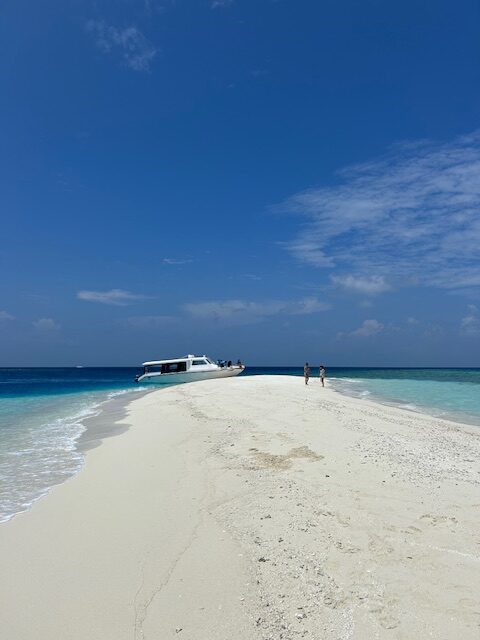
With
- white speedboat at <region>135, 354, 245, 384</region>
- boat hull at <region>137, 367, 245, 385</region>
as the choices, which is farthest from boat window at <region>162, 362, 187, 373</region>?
boat hull at <region>137, 367, 245, 385</region>

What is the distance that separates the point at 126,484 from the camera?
27.9 feet

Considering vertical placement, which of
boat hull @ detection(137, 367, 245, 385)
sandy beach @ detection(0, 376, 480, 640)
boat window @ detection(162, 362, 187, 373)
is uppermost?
boat window @ detection(162, 362, 187, 373)

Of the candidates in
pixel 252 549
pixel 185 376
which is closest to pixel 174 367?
pixel 185 376

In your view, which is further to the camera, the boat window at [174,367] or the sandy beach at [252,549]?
the boat window at [174,367]

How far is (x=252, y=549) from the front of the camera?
17.8 feet

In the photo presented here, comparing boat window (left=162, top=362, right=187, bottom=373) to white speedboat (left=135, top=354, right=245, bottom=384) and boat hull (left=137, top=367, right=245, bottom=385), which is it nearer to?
white speedboat (left=135, top=354, right=245, bottom=384)

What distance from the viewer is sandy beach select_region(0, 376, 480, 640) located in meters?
4.02

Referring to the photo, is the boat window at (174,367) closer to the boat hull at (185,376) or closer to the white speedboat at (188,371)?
the white speedboat at (188,371)

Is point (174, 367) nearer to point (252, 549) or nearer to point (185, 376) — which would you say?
point (185, 376)

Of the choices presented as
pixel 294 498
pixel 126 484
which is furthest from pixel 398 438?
pixel 126 484

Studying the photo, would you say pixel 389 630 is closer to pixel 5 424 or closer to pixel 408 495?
pixel 408 495

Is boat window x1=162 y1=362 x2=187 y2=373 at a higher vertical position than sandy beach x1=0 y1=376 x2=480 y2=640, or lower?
higher

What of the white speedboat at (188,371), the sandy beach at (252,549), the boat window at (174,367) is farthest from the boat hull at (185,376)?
the sandy beach at (252,549)

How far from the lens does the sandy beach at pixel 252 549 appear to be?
158 inches
